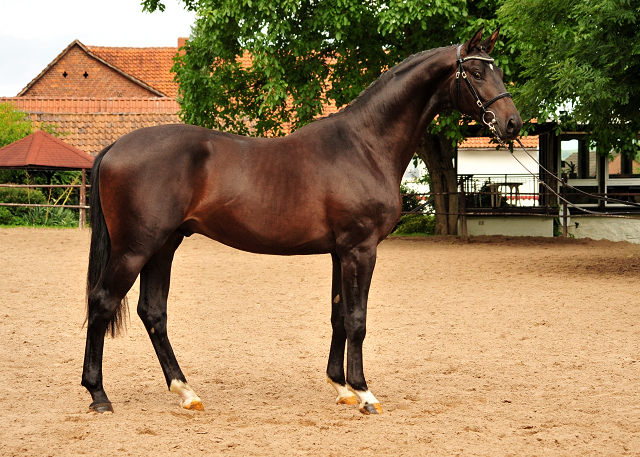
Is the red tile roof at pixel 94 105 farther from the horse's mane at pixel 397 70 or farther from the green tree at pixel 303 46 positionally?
the horse's mane at pixel 397 70

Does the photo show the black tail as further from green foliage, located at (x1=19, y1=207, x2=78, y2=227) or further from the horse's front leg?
green foliage, located at (x1=19, y1=207, x2=78, y2=227)

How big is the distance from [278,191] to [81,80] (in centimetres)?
3445

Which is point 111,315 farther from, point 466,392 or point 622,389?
point 622,389

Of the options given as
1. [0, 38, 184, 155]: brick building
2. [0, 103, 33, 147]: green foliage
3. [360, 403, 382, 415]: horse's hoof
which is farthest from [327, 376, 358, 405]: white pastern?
[0, 38, 184, 155]: brick building

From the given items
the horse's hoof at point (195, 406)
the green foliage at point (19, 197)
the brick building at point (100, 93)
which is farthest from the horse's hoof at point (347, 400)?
the brick building at point (100, 93)

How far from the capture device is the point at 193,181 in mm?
4367

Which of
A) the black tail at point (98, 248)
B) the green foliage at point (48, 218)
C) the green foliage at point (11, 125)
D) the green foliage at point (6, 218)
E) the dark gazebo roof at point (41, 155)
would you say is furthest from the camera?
the green foliage at point (11, 125)

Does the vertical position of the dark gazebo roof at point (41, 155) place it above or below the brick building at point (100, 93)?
below

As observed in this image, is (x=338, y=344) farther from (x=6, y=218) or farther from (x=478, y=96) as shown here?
(x=6, y=218)

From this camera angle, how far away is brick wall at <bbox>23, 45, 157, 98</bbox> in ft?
117

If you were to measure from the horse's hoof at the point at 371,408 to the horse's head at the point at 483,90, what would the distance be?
184 centimetres

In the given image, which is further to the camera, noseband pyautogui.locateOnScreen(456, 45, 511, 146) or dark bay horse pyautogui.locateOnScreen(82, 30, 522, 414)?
noseband pyautogui.locateOnScreen(456, 45, 511, 146)

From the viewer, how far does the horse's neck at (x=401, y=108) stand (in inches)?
183

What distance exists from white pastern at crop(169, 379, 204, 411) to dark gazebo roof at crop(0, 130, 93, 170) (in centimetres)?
1644
